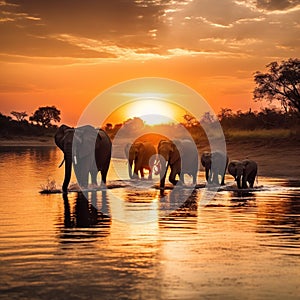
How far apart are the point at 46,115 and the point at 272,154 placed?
372ft

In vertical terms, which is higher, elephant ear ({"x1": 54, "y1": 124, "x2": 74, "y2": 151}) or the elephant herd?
elephant ear ({"x1": 54, "y1": 124, "x2": 74, "y2": 151})

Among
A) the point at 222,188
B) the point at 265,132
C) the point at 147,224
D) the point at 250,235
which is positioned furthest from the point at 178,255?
the point at 265,132

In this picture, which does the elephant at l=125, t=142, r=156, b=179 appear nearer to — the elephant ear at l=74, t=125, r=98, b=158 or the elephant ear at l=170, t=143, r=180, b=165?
the elephant ear at l=170, t=143, r=180, b=165

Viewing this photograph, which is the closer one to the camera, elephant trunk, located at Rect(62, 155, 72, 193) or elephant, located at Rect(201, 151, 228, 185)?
elephant trunk, located at Rect(62, 155, 72, 193)

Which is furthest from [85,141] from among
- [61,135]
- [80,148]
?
[61,135]

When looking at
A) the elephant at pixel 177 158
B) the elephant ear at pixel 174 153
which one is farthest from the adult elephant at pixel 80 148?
the elephant ear at pixel 174 153

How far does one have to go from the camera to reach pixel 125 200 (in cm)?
1962

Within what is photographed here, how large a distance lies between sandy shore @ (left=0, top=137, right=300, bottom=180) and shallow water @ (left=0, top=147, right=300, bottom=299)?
48.0ft

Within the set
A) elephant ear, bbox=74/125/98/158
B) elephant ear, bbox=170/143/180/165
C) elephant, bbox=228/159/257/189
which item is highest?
elephant ear, bbox=74/125/98/158

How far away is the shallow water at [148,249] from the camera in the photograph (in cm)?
836

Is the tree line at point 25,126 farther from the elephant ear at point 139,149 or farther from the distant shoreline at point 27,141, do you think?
the elephant ear at point 139,149

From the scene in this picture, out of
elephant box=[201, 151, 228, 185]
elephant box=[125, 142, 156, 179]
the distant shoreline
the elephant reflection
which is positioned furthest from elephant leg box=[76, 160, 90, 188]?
the distant shoreline

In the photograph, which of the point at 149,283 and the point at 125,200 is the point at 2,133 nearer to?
the point at 125,200

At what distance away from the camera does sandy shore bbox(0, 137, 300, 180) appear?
1339 inches
